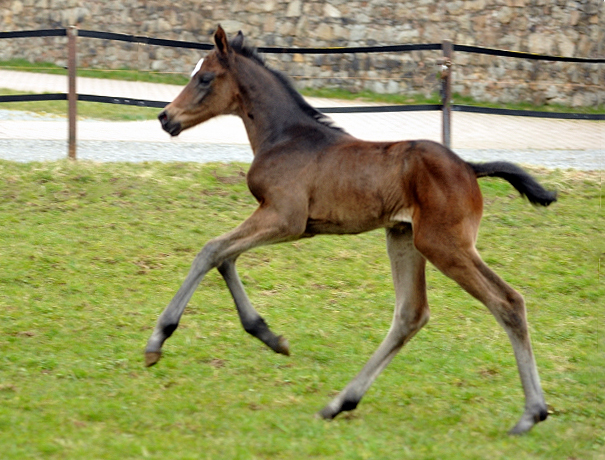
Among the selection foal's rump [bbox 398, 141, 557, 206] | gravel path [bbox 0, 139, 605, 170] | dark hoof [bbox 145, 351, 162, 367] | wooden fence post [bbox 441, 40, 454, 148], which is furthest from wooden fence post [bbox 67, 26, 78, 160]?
foal's rump [bbox 398, 141, 557, 206]

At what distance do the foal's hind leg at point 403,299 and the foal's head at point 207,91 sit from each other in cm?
136

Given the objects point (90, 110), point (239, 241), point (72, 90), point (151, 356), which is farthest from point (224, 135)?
point (151, 356)

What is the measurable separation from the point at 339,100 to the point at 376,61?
4.39 feet

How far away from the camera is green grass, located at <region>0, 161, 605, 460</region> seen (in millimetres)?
3969

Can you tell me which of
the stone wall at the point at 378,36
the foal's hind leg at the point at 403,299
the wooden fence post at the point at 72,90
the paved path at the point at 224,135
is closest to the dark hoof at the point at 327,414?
the foal's hind leg at the point at 403,299

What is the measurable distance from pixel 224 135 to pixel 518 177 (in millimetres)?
8491

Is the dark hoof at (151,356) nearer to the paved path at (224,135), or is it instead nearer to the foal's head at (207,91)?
the foal's head at (207,91)

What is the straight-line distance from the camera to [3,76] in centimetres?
1700

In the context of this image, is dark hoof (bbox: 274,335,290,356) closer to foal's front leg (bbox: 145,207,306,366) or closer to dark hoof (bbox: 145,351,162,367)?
foal's front leg (bbox: 145,207,306,366)

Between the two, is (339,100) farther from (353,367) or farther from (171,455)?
(171,455)

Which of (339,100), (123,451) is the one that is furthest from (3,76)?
(123,451)

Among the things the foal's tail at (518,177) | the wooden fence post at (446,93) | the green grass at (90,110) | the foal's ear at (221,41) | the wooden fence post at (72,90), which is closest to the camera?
the foal's tail at (518,177)

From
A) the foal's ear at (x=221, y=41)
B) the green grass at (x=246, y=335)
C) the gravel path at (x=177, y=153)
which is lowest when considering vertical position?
the green grass at (x=246, y=335)

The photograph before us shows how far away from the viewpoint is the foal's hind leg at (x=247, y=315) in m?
4.68
